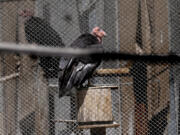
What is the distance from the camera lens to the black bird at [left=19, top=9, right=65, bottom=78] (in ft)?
8.98

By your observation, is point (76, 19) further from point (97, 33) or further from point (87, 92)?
point (87, 92)

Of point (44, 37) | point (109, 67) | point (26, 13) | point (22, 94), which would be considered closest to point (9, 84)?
point (22, 94)

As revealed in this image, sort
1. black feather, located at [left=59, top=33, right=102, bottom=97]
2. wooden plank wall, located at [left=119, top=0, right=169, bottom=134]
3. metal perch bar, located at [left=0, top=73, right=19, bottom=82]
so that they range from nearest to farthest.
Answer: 1. black feather, located at [left=59, top=33, right=102, bottom=97]
2. metal perch bar, located at [left=0, top=73, right=19, bottom=82]
3. wooden plank wall, located at [left=119, top=0, right=169, bottom=134]

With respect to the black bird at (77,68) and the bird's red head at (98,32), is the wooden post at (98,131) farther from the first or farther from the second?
the bird's red head at (98,32)

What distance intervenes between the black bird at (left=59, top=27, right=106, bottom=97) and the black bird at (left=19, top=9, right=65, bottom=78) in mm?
277

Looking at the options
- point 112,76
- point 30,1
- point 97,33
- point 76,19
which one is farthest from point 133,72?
point 30,1

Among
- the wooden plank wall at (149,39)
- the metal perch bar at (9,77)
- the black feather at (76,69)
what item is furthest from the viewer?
the wooden plank wall at (149,39)

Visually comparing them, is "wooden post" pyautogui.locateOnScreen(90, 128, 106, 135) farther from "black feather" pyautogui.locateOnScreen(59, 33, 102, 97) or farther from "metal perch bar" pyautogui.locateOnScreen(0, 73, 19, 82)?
"metal perch bar" pyautogui.locateOnScreen(0, 73, 19, 82)

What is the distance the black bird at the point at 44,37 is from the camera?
108 inches

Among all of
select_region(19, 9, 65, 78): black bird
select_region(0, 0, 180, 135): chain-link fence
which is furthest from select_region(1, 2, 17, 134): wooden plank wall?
select_region(19, 9, 65, 78): black bird

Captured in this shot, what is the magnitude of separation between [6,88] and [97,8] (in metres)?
0.97

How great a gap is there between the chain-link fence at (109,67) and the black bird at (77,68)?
0.17m

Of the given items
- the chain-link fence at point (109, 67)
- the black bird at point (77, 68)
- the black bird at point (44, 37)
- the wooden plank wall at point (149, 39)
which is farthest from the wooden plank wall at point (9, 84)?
the wooden plank wall at point (149, 39)

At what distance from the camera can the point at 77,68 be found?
8.26 ft
